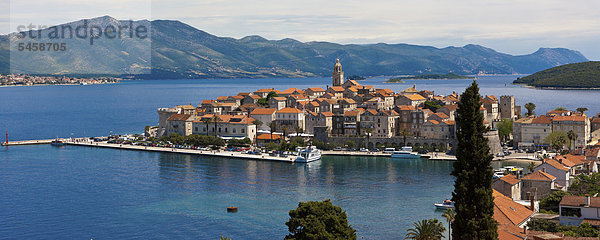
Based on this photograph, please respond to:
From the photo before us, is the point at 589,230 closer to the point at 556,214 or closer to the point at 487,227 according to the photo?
the point at 556,214

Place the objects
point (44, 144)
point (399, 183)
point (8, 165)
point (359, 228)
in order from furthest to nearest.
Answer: point (44, 144), point (8, 165), point (399, 183), point (359, 228)

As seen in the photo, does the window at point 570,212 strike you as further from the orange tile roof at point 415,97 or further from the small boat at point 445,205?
the orange tile roof at point 415,97

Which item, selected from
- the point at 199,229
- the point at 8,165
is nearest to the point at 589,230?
the point at 199,229

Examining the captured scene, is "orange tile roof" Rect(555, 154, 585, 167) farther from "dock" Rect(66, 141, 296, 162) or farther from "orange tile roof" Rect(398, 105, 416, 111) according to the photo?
"orange tile roof" Rect(398, 105, 416, 111)

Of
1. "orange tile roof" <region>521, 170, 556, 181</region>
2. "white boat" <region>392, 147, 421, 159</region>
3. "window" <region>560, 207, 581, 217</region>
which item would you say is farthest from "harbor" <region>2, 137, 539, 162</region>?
"window" <region>560, 207, 581, 217</region>

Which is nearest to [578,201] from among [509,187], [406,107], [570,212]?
[570,212]
